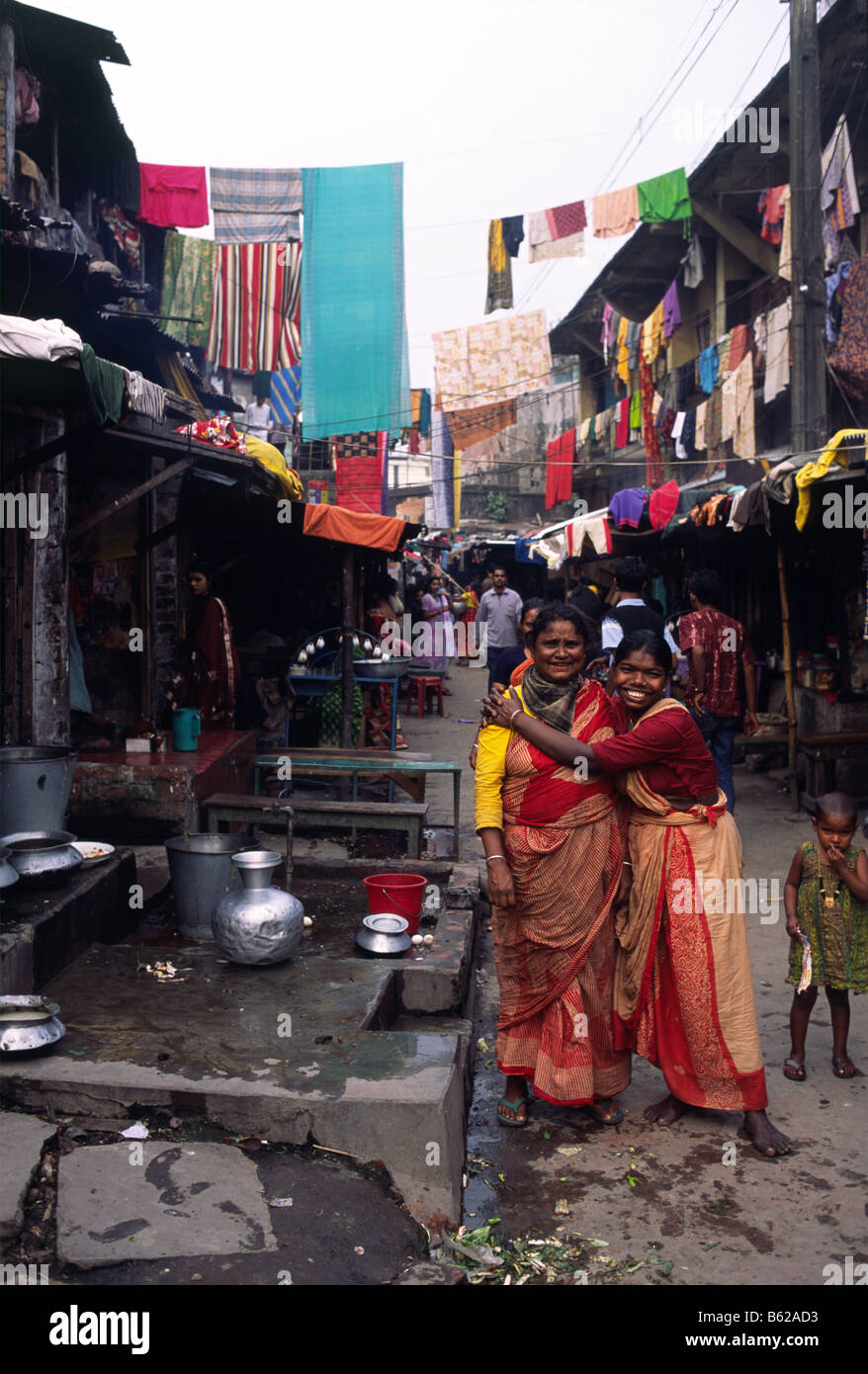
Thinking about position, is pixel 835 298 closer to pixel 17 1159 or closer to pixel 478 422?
pixel 478 422

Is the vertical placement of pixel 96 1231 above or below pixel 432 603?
below

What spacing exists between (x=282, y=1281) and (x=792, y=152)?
10298mm

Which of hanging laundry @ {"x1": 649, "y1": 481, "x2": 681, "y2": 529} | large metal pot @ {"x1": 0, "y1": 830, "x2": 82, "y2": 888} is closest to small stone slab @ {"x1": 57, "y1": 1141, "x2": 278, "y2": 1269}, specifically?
large metal pot @ {"x1": 0, "y1": 830, "x2": 82, "y2": 888}

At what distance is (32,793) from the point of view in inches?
191

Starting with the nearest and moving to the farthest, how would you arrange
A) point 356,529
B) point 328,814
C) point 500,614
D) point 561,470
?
point 328,814 → point 356,529 → point 500,614 → point 561,470

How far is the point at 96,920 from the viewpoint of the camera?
4914mm

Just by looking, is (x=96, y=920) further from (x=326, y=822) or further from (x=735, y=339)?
(x=735, y=339)

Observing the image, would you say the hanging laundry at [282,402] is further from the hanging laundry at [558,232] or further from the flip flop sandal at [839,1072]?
the flip flop sandal at [839,1072]

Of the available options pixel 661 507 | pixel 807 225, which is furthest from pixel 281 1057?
pixel 807 225

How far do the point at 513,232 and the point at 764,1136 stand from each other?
54.1ft

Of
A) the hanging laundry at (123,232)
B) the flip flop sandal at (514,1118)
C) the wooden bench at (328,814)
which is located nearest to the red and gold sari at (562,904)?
the flip flop sandal at (514,1118)

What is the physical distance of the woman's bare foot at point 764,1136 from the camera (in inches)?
138

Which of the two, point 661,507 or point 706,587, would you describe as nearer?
point 706,587

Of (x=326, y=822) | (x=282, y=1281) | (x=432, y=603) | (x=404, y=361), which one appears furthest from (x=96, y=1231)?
(x=432, y=603)
